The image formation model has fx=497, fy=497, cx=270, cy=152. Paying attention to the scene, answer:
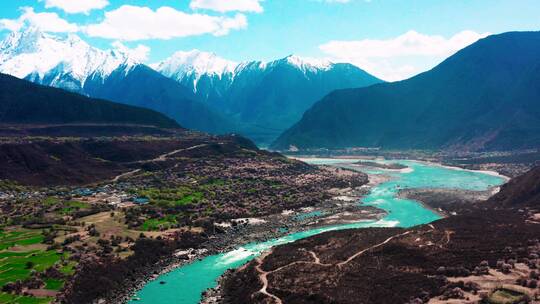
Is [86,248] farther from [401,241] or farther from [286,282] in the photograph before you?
[401,241]

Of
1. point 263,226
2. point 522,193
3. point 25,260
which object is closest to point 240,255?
point 263,226

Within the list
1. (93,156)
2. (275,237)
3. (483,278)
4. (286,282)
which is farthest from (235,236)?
(93,156)

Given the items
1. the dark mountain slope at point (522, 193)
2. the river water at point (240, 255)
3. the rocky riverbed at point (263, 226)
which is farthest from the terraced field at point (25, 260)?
the dark mountain slope at point (522, 193)

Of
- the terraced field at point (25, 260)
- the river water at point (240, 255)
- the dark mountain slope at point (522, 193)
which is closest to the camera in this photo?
the terraced field at point (25, 260)

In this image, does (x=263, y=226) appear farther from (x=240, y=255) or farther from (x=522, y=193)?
(x=522, y=193)

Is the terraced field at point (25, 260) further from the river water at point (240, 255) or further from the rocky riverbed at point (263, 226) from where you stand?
the river water at point (240, 255)

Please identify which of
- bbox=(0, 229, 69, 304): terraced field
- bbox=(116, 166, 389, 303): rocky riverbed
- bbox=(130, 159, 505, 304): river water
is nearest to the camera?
bbox=(0, 229, 69, 304): terraced field

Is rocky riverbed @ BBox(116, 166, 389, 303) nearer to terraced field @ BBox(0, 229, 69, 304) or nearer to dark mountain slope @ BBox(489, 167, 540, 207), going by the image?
terraced field @ BBox(0, 229, 69, 304)

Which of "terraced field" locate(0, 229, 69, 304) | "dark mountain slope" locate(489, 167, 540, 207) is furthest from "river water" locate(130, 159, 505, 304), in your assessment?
"dark mountain slope" locate(489, 167, 540, 207)

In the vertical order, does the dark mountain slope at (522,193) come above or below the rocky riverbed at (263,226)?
above

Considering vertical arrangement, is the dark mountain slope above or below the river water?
above

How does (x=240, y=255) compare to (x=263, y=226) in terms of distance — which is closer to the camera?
(x=240, y=255)

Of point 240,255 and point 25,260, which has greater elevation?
point 25,260
